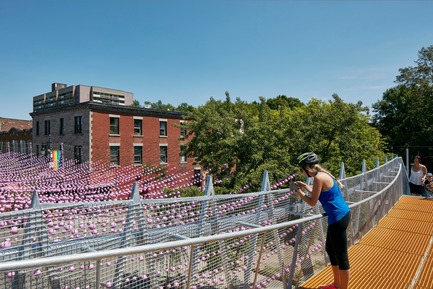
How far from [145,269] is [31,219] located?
2373mm

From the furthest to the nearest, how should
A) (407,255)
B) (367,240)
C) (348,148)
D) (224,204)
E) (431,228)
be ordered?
(348,148) → (431,228) → (367,240) → (224,204) → (407,255)

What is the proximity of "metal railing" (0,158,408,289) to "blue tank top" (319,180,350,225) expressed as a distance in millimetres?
316

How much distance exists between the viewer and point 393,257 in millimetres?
5352

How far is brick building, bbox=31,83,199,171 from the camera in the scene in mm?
28906

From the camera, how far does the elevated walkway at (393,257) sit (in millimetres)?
4293

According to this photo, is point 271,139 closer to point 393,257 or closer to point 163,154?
point 393,257

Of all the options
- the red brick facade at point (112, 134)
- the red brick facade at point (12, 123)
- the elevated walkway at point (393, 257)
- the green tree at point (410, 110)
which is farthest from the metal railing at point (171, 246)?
the red brick facade at point (12, 123)

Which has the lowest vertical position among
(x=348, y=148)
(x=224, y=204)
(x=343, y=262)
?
(x=343, y=262)

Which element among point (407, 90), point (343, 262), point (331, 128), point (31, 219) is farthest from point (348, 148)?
point (407, 90)

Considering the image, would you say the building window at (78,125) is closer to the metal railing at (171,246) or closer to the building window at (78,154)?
the building window at (78,154)

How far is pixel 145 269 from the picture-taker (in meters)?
3.02

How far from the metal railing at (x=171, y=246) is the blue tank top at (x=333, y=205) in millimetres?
316

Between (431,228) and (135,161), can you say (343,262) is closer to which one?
(431,228)

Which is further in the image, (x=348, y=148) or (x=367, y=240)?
(x=348, y=148)
